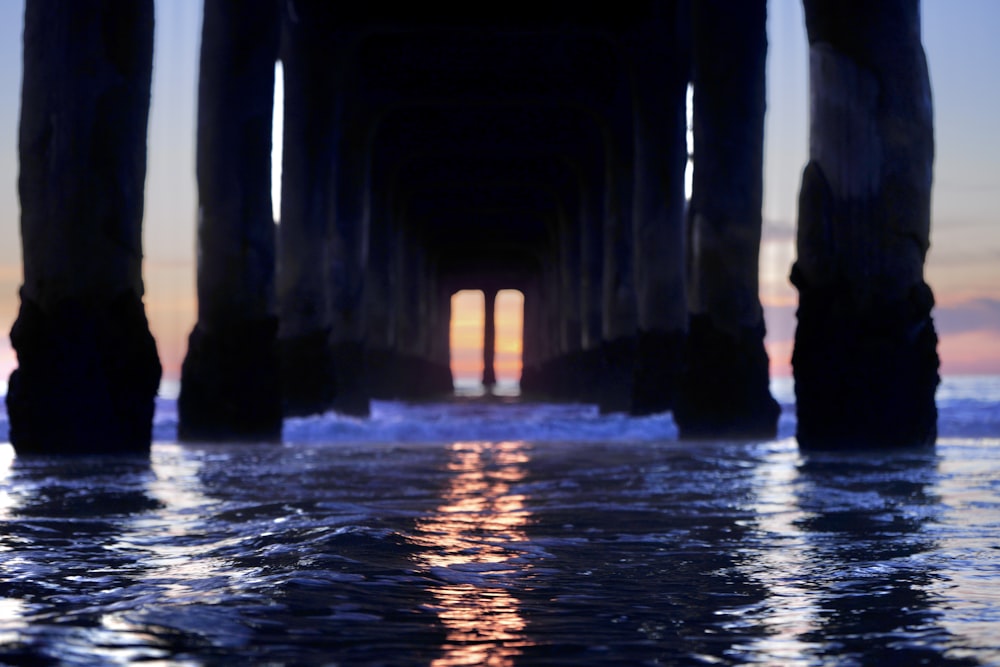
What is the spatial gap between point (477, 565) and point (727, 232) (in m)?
9.66

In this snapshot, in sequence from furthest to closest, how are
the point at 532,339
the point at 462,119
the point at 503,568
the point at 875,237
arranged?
the point at 532,339 → the point at 462,119 → the point at 875,237 → the point at 503,568

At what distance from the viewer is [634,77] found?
18578mm

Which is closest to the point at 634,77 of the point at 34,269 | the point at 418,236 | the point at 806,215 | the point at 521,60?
the point at 521,60

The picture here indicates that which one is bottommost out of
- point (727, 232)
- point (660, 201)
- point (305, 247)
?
point (727, 232)

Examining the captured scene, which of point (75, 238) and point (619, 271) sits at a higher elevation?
point (619, 271)

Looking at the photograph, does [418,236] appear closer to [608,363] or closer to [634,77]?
[608,363]

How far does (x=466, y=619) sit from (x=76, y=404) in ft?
20.6

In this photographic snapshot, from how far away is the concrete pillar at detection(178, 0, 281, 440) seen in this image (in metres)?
11.0

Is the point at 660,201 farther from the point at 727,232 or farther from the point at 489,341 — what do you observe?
the point at 489,341

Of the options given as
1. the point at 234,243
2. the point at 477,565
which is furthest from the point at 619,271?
the point at 477,565

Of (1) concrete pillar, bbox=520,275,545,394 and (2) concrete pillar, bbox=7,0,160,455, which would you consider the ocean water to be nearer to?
Result: (2) concrete pillar, bbox=7,0,160,455

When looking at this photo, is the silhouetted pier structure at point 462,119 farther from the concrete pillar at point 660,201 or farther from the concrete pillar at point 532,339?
the concrete pillar at point 532,339

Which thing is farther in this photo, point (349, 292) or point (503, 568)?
point (349, 292)

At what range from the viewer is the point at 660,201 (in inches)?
703
